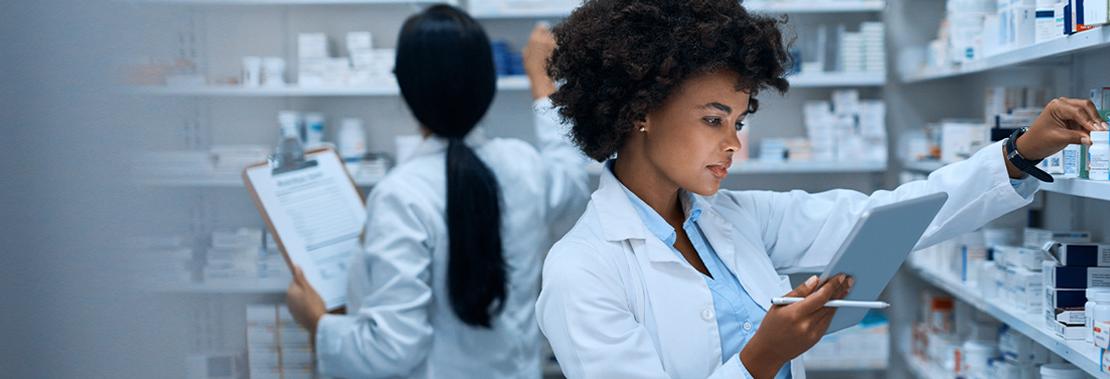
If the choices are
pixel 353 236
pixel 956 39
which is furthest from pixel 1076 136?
pixel 353 236

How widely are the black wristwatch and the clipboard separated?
1.57 metres

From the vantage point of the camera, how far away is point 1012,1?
2.26m

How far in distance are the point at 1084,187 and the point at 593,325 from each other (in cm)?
105

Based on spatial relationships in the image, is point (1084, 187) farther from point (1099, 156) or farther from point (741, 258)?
point (741, 258)

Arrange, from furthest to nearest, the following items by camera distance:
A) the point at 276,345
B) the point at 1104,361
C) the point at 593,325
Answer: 1. the point at 276,345
2. the point at 1104,361
3. the point at 593,325

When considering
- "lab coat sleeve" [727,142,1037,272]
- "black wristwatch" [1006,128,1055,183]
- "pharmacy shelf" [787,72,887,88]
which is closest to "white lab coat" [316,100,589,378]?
"lab coat sleeve" [727,142,1037,272]

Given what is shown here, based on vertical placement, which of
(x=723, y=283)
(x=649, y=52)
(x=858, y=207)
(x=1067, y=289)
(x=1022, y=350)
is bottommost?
(x=1022, y=350)

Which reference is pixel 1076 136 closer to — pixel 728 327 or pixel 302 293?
pixel 728 327

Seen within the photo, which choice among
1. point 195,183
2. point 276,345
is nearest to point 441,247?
point 276,345

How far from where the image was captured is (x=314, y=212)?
2557mm

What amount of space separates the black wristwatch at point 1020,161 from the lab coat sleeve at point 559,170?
135cm

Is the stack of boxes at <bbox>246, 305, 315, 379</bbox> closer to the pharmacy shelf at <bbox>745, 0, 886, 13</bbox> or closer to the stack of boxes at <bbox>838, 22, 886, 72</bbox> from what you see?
the pharmacy shelf at <bbox>745, 0, 886, 13</bbox>

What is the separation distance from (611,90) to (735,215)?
345mm

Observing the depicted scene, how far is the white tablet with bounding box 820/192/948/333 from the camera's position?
4.07ft
